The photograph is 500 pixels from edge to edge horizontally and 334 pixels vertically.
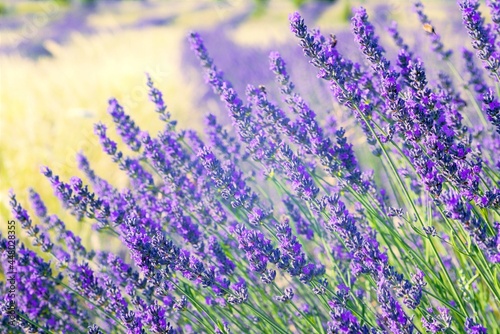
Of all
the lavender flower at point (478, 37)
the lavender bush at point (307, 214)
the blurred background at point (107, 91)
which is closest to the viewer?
the lavender bush at point (307, 214)

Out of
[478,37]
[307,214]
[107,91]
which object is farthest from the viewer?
[107,91]

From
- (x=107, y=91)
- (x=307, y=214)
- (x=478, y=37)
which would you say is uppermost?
(x=107, y=91)

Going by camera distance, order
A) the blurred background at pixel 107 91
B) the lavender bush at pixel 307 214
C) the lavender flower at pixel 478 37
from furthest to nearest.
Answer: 1. the blurred background at pixel 107 91
2. the lavender flower at pixel 478 37
3. the lavender bush at pixel 307 214

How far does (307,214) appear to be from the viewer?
2211mm

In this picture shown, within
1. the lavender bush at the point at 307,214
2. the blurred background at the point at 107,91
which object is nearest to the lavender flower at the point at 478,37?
the lavender bush at the point at 307,214

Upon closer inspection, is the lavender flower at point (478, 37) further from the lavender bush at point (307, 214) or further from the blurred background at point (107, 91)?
the blurred background at point (107, 91)

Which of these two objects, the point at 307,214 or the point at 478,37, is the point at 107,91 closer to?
the point at 307,214

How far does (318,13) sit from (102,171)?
44.3ft

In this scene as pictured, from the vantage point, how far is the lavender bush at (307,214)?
1486mm

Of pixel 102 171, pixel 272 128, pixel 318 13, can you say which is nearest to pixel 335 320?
pixel 272 128

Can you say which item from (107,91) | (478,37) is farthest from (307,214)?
(107,91)

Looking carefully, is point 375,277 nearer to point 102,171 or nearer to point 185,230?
point 185,230

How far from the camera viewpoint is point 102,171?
5414mm

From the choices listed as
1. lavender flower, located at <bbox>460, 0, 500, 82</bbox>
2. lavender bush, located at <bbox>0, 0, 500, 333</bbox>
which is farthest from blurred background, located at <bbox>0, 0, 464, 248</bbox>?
lavender flower, located at <bbox>460, 0, 500, 82</bbox>
